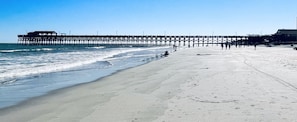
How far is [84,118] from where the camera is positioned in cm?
685

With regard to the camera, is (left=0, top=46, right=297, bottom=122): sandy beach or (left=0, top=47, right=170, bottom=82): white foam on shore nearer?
(left=0, top=46, right=297, bottom=122): sandy beach

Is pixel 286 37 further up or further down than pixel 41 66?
further up

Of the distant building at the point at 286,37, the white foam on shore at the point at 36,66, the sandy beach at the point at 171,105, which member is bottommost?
the white foam on shore at the point at 36,66

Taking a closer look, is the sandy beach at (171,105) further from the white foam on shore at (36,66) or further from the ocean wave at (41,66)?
the ocean wave at (41,66)

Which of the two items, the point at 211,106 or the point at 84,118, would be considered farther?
the point at 211,106

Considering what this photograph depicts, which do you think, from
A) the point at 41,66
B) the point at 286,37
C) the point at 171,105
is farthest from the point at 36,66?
the point at 286,37

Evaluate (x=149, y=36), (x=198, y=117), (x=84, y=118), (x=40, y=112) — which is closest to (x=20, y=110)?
(x=40, y=112)

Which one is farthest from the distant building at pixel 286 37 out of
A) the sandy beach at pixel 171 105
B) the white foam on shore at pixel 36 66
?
the sandy beach at pixel 171 105

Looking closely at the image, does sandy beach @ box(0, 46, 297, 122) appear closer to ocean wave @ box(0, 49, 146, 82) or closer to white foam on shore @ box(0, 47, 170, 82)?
white foam on shore @ box(0, 47, 170, 82)

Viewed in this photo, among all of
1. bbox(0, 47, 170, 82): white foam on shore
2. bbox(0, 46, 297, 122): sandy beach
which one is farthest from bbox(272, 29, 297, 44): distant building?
bbox(0, 46, 297, 122): sandy beach

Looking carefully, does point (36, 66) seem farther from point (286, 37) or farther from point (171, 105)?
point (286, 37)

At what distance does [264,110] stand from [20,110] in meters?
5.45

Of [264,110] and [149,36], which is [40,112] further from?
[149,36]

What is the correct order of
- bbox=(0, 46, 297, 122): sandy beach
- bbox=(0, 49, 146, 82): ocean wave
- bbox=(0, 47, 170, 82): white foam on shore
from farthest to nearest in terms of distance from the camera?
bbox=(0, 49, 146, 82): ocean wave < bbox=(0, 47, 170, 82): white foam on shore < bbox=(0, 46, 297, 122): sandy beach
